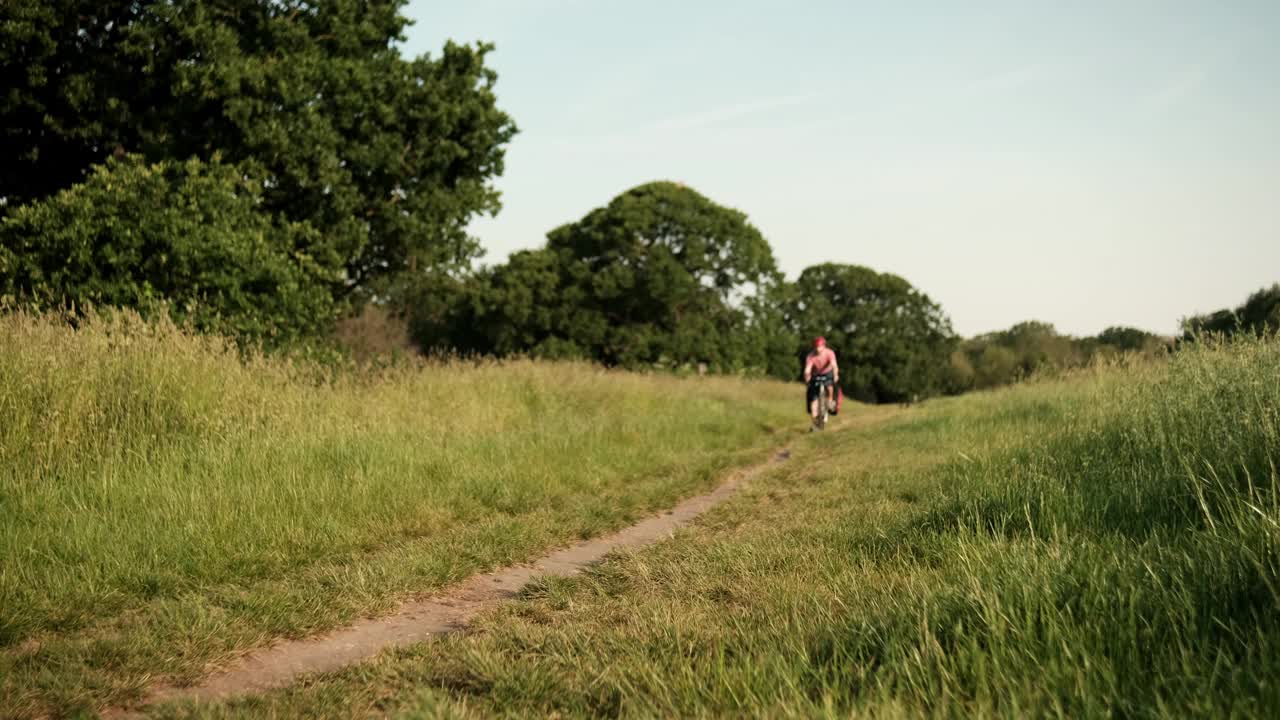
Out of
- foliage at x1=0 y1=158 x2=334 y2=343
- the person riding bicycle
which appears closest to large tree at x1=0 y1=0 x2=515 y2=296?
foliage at x1=0 y1=158 x2=334 y2=343

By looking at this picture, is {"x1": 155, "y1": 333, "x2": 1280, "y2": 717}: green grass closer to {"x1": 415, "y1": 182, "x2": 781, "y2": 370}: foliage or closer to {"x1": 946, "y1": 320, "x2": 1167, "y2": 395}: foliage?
{"x1": 415, "y1": 182, "x2": 781, "y2": 370}: foliage

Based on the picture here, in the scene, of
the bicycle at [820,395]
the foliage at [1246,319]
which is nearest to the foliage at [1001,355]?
the bicycle at [820,395]

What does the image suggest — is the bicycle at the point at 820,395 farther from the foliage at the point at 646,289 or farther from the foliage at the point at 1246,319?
the foliage at the point at 646,289

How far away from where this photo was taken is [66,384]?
7035mm

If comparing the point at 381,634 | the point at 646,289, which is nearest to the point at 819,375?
the point at 381,634

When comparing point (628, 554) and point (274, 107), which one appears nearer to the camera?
point (628, 554)

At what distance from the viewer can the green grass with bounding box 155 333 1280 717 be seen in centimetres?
241

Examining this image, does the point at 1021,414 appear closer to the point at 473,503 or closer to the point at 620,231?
the point at 473,503

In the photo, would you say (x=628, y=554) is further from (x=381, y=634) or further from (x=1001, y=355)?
(x=1001, y=355)

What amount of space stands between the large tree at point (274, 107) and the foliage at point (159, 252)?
170cm

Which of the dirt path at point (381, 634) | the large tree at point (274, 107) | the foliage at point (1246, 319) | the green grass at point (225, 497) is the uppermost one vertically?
the large tree at point (274, 107)

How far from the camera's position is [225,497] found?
603 cm

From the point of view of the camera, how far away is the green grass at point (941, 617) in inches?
94.7

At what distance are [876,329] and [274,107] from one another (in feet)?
193
